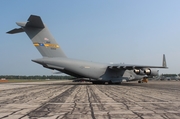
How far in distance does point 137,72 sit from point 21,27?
18218 mm

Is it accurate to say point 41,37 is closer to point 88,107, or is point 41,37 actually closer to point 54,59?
point 54,59

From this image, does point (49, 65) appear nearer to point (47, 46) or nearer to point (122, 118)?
point (47, 46)

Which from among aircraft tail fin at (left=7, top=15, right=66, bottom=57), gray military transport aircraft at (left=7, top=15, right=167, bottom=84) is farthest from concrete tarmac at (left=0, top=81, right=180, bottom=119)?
aircraft tail fin at (left=7, top=15, right=66, bottom=57)

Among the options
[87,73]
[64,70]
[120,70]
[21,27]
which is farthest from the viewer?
[120,70]

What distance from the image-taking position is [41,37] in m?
23.7

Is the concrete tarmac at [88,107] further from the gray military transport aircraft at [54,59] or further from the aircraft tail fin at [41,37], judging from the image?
the aircraft tail fin at [41,37]

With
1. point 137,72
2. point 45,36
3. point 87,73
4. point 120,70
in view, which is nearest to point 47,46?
point 45,36

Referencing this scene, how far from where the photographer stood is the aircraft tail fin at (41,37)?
2286 centimetres

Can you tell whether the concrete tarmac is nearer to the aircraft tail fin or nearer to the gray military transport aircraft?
the gray military transport aircraft

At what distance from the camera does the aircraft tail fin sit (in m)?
22.9

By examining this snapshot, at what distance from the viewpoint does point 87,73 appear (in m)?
27.7

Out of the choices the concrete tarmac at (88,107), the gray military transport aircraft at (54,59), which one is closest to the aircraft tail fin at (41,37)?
the gray military transport aircraft at (54,59)

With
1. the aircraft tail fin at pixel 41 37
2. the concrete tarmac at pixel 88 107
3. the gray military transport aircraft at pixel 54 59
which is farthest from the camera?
the gray military transport aircraft at pixel 54 59

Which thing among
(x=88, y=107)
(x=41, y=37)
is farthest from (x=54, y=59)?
(x=88, y=107)
